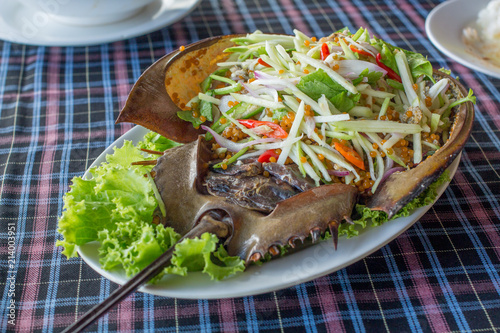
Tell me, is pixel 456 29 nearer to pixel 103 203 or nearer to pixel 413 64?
pixel 413 64

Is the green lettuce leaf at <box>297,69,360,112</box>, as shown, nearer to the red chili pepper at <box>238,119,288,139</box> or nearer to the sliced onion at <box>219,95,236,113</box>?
the red chili pepper at <box>238,119,288,139</box>

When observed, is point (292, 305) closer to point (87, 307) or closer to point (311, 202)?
point (311, 202)

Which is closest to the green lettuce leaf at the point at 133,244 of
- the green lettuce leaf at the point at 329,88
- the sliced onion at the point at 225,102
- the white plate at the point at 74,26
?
the sliced onion at the point at 225,102

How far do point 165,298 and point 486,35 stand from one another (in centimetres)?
292

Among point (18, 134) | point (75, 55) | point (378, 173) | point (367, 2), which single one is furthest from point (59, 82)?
point (367, 2)

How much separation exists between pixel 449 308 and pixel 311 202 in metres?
0.69

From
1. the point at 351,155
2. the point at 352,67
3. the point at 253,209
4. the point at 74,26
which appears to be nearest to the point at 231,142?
the point at 253,209

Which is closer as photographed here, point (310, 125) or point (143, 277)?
point (143, 277)

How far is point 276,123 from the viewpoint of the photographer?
2.11 m

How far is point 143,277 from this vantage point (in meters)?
1.50

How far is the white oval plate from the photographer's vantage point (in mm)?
1600

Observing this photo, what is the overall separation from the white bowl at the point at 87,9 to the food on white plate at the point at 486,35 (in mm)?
2428

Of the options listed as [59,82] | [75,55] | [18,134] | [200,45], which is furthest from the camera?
[75,55]

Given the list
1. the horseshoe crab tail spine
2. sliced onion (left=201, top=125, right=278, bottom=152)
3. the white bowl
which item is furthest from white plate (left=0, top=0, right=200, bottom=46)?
the horseshoe crab tail spine
